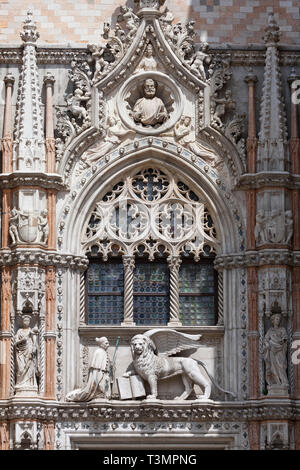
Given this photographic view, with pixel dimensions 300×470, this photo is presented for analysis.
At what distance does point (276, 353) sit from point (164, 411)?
2.05 meters

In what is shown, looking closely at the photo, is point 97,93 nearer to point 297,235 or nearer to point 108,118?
point 108,118

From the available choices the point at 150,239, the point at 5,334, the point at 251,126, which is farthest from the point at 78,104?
the point at 5,334

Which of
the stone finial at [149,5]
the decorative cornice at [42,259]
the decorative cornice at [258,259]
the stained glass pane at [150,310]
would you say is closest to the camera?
the decorative cornice at [42,259]

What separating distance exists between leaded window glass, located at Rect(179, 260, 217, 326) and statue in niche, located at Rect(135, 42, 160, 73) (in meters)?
3.37

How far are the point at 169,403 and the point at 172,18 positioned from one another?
6.60 meters

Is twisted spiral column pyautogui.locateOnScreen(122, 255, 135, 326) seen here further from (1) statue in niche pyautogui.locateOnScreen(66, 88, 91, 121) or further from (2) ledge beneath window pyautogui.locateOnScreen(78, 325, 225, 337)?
(1) statue in niche pyautogui.locateOnScreen(66, 88, 91, 121)

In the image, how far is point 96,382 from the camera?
31.0m

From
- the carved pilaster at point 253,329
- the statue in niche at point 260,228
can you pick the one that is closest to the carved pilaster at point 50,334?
the carved pilaster at point 253,329

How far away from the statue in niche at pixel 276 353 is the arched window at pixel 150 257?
1.20 m

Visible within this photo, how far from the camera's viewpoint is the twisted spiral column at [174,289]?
31.7m

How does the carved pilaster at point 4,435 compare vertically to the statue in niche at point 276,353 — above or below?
below

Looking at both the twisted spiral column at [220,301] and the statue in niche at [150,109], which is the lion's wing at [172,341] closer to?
the twisted spiral column at [220,301]

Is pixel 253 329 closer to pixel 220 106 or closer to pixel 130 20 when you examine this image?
pixel 220 106
